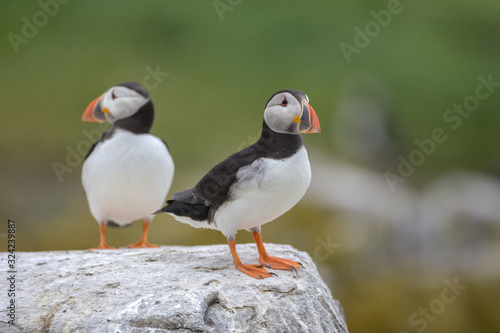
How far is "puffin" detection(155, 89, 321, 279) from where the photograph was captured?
3.14 metres

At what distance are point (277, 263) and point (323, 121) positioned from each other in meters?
4.22

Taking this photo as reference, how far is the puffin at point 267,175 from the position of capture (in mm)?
3137

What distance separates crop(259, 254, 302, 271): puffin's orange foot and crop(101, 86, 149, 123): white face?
172 cm

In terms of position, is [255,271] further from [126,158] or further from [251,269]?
[126,158]

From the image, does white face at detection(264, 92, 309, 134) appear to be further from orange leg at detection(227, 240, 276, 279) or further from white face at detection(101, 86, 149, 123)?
white face at detection(101, 86, 149, 123)

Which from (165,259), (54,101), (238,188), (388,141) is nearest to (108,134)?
(165,259)

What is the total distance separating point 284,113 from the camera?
3.13 meters

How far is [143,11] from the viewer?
8.62 m

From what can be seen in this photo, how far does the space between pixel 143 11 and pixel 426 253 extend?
17.1 ft

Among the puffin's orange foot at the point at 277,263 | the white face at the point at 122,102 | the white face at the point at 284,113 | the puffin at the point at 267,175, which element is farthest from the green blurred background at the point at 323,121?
the white face at the point at 284,113

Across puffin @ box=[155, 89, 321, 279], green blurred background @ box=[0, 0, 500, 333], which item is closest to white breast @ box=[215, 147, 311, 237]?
puffin @ box=[155, 89, 321, 279]

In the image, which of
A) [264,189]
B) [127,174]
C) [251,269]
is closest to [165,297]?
[251,269]

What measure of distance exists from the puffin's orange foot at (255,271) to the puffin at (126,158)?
5.05 ft

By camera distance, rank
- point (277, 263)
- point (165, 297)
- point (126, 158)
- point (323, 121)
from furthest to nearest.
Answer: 1. point (323, 121)
2. point (126, 158)
3. point (277, 263)
4. point (165, 297)
